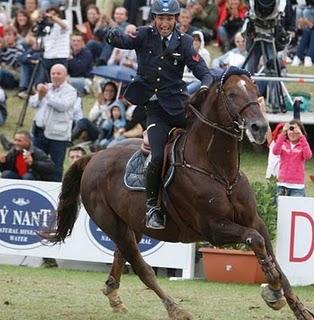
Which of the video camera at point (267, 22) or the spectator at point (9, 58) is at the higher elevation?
the video camera at point (267, 22)

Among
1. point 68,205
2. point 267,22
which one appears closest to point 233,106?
point 68,205

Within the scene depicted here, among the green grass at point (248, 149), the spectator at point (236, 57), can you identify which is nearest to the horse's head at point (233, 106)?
the green grass at point (248, 149)

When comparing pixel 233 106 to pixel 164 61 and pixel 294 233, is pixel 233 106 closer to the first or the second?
pixel 164 61

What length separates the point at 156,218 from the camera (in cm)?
1157

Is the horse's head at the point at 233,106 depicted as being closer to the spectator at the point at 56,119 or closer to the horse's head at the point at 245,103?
the horse's head at the point at 245,103

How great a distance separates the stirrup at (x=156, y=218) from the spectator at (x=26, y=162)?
6494mm

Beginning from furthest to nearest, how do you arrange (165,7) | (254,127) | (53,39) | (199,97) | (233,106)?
(53,39) → (199,97) → (165,7) → (233,106) → (254,127)

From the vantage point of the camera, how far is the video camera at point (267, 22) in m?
19.0

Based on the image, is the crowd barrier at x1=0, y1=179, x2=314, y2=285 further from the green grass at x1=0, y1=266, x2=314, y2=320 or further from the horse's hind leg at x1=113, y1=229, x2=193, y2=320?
the horse's hind leg at x1=113, y1=229, x2=193, y2=320

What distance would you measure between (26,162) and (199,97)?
7.08 metres

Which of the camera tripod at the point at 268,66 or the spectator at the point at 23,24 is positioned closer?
the camera tripod at the point at 268,66

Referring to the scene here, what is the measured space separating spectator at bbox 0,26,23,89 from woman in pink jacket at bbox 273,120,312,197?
373 inches

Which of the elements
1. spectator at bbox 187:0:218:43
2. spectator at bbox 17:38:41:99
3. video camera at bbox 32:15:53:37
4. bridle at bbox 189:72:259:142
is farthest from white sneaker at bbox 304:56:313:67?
bridle at bbox 189:72:259:142

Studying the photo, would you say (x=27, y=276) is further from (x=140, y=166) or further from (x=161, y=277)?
(x=140, y=166)
